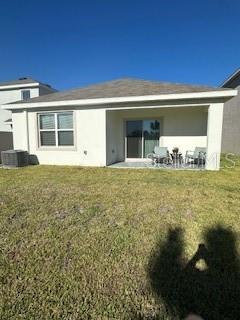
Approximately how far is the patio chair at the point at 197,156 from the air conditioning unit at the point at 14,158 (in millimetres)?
7962

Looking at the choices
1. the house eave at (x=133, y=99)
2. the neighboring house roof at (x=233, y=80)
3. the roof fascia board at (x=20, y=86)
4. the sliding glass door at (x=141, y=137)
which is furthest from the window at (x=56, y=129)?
the roof fascia board at (x=20, y=86)

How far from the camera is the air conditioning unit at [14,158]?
9.57 metres

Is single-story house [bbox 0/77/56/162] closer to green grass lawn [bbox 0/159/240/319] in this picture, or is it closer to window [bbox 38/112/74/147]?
window [bbox 38/112/74/147]

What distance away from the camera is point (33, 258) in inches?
108

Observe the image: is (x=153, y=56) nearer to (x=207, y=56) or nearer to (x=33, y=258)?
(x=207, y=56)

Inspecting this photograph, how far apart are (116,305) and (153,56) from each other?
19445mm

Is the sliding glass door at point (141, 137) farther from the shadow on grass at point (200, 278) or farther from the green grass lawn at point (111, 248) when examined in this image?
the shadow on grass at point (200, 278)

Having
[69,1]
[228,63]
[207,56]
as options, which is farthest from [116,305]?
[228,63]

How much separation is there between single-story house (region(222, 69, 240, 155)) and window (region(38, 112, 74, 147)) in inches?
461

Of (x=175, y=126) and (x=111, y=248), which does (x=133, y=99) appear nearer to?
(x=175, y=126)

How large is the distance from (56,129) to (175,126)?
232 inches

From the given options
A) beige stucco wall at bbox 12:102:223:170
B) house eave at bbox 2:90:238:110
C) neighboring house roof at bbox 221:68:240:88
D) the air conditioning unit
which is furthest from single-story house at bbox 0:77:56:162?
neighboring house roof at bbox 221:68:240:88

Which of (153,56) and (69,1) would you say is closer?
(69,1)

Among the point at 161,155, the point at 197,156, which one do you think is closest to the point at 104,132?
the point at 161,155
